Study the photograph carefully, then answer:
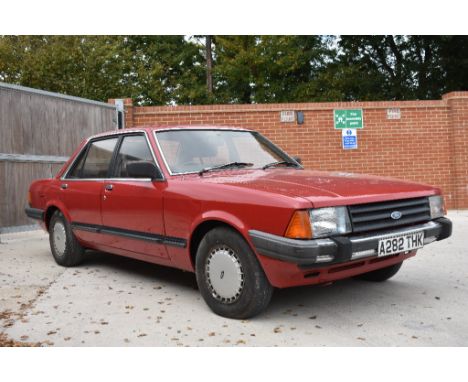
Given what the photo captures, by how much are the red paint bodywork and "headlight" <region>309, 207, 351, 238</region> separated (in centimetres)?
6

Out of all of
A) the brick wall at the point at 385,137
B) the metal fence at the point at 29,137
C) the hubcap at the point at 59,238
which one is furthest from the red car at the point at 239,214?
the brick wall at the point at 385,137

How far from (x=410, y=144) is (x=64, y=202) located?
8947 millimetres

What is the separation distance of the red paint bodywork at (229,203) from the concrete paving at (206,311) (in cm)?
38

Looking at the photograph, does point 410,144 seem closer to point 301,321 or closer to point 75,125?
point 75,125

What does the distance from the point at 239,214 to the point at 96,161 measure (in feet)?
8.43

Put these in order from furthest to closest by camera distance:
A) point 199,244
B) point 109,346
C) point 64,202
Answer: point 64,202
point 199,244
point 109,346

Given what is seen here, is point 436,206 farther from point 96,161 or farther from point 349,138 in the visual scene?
point 349,138

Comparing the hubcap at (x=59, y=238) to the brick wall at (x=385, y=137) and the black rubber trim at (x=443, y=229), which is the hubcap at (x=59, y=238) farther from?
the brick wall at (x=385, y=137)

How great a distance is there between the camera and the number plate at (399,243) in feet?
12.2

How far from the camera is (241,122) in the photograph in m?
11.7

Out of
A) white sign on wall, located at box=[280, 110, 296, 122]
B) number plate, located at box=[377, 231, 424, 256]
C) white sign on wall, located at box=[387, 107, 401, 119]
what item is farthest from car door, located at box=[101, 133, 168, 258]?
white sign on wall, located at box=[387, 107, 401, 119]

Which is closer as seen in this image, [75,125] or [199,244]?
[199,244]

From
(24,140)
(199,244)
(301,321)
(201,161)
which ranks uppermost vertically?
(24,140)

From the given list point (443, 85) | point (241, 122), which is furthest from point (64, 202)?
point (443, 85)
